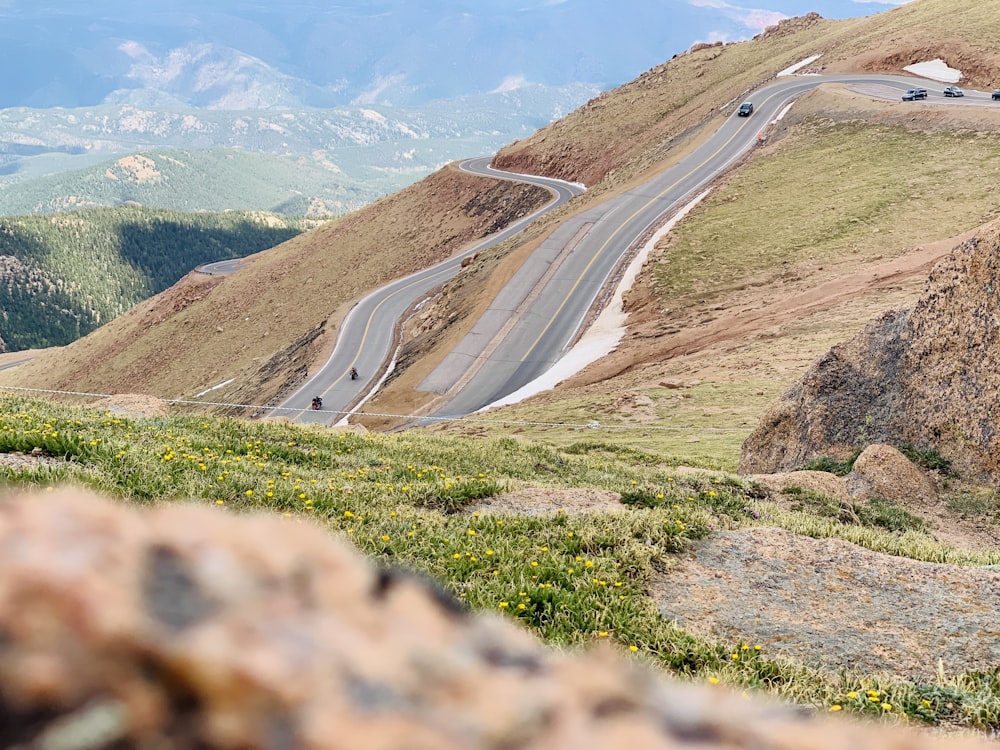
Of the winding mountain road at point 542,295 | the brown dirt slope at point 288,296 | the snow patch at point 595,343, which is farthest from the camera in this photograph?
the brown dirt slope at point 288,296

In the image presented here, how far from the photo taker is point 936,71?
63438 millimetres

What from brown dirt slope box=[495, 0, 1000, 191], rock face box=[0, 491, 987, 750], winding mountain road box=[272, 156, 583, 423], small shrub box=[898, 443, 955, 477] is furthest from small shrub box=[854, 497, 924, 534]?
brown dirt slope box=[495, 0, 1000, 191]

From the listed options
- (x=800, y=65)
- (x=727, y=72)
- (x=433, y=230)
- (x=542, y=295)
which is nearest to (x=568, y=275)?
(x=542, y=295)

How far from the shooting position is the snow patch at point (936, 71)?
61688mm

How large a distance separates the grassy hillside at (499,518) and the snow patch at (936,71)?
217ft

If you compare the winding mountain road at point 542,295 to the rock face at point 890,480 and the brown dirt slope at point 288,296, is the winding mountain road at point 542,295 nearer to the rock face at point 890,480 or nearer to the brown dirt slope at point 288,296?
the brown dirt slope at point 288,296

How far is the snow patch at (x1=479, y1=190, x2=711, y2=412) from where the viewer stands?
3572 cm

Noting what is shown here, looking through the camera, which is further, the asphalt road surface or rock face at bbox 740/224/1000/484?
the asphalt road surface

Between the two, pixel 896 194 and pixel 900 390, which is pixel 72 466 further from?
pixel 896 194

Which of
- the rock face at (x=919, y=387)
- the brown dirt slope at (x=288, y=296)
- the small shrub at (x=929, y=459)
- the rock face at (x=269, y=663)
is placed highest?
the brown dirt slope at (x=288, y=296)

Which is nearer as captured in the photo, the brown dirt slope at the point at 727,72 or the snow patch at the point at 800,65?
the brown dirt slope at the point at 727,72

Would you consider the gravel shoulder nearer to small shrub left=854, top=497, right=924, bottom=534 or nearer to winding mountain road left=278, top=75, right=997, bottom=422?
small shrub left=854, top=497, right=924, bottom=534

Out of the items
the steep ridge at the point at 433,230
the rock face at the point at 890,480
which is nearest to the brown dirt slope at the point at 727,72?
the steep ridge at the point at 433,230

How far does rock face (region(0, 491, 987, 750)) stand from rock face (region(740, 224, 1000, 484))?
46.5 feet
